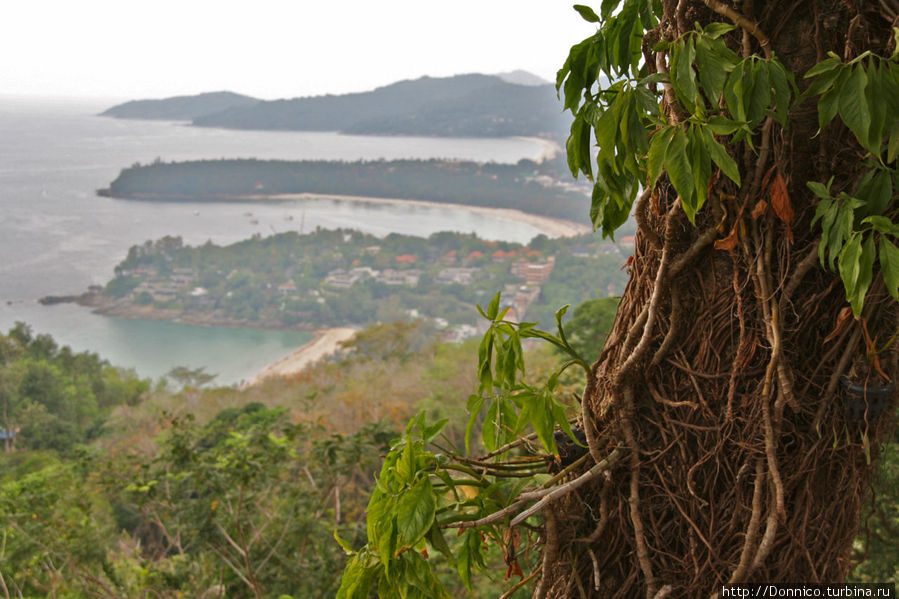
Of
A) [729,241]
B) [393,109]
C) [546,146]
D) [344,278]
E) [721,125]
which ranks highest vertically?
[393,109]

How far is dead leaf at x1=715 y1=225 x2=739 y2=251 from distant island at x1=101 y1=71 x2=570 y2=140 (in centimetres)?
3103

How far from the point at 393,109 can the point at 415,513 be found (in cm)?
3707

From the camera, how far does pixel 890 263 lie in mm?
618

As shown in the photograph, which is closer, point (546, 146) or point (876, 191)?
point (876, 191)

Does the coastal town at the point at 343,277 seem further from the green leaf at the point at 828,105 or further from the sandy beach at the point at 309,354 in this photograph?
the green leaf at the point at 828,105

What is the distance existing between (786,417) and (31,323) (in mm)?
27658

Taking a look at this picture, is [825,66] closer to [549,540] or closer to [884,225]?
[884,225]

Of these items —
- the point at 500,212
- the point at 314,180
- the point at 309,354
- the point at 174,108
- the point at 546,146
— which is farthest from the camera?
the point at 174,108

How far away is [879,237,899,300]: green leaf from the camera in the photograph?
0.61 meters

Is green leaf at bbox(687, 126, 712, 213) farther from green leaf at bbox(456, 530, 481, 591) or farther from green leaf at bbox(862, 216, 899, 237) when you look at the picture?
green leaf at bbox(456, 530, 481, 591)

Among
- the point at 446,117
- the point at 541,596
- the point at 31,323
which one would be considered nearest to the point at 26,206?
the point at 31,323

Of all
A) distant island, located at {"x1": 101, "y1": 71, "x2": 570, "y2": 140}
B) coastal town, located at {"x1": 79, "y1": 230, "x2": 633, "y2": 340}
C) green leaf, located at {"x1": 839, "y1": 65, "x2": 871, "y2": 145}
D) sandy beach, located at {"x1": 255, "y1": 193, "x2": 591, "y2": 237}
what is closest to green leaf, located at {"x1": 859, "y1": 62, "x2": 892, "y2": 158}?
green leaf, located at {"x1": 839, "y1": 65, "x2": 871, "y2": 145}

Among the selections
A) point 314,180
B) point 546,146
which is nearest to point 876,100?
point 546,146

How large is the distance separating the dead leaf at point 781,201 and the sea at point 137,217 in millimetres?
20747
